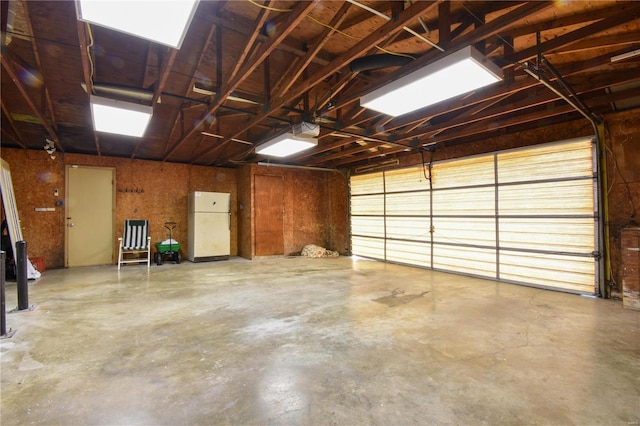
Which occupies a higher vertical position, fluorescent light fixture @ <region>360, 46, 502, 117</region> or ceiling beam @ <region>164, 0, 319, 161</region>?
ceiling beam @ <region>164, 0, 319, 161</region>

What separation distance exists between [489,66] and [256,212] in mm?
6704

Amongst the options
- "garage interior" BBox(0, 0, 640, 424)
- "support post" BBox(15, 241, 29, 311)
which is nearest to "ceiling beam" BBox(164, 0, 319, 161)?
"garage interior" BBox(0, 0, 640, 424)

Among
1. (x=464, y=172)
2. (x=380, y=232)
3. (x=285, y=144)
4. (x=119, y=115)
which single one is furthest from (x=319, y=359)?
(x=380, y=232)

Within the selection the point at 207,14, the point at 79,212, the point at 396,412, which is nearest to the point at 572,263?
the point at 396,412

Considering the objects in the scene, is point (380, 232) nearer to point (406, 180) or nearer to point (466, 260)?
point (406, 180)

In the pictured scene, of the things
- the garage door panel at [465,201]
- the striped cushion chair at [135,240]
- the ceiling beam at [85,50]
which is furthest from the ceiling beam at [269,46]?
the garage door panel at [465,201]

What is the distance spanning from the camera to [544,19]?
2619 mm

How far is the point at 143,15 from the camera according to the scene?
185 centimetres

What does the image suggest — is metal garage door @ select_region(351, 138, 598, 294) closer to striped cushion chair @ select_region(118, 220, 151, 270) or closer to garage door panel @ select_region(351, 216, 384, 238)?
garage door panel @ select_region(351, 216, 384, 238)

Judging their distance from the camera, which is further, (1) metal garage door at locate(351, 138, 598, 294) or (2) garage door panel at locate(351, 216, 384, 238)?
(2) garage door panel at locate(351, 216, 384, 238)

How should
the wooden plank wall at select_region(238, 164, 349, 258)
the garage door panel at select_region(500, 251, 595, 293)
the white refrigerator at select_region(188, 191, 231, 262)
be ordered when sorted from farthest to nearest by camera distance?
the wooden plank wall at select_region(238, 164, 349, 258), the white refrigerator at select_region(188, 191, 231, 262), the garage door panel at select_region(500, 251, 595, 293)

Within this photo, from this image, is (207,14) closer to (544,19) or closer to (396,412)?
(544,19)

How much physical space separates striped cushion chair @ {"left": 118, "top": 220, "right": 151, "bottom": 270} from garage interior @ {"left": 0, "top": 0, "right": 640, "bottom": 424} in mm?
431

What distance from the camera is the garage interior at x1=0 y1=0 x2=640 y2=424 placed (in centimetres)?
201
